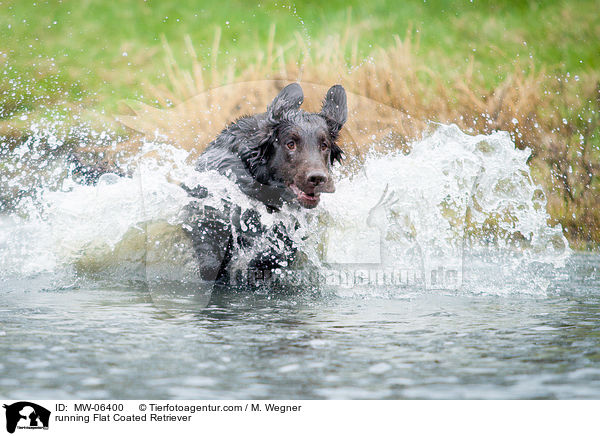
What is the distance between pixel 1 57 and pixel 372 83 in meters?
5.80

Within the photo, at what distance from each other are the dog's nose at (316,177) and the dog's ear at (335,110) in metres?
0.71

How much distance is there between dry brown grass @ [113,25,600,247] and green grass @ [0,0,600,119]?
684mm

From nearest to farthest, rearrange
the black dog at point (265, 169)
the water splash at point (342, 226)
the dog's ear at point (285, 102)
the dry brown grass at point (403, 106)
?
1. the black dog at point (265, 169)
2. the dog's ear at point (285, 102)
3. the water splash at point (342, 226)
4. the dry brown grass at point (403, 106)

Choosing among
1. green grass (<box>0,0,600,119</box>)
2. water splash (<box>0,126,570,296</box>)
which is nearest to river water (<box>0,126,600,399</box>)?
water splash (<box>0,126,570,296</box>)

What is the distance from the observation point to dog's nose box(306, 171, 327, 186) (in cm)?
498

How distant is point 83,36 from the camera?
443 inches

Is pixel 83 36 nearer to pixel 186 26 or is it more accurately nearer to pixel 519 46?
pixel 186 26

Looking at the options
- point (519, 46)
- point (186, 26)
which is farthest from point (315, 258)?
point (186, 26)

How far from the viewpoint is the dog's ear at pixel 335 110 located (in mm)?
5598

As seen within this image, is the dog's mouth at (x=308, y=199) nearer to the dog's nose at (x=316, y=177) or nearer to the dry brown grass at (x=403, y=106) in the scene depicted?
the dog's nose at (x=316, y=177)
